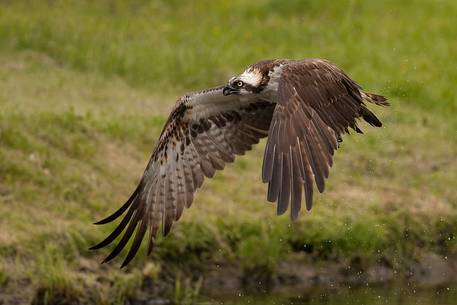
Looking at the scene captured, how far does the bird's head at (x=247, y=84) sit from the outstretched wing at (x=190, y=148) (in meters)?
0.66

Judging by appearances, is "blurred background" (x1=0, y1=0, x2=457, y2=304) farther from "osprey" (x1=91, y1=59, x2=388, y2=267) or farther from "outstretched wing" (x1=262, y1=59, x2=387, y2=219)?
"outstretched wing" (x1=262, y1=59, x2=387, y2=219)

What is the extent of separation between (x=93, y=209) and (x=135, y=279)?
127 cm

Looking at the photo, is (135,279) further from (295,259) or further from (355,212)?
(355,212)

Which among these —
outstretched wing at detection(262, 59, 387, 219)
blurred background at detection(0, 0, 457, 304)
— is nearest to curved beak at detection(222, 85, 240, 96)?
outstretched wing at detection(262, 59, 387, 219)

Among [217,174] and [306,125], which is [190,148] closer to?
[306,125]

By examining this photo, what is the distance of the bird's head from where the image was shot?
1007 cm

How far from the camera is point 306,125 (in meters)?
9.14

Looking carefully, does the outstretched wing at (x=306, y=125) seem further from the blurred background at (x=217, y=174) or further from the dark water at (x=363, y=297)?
the blurred background at (x=217, y=174)

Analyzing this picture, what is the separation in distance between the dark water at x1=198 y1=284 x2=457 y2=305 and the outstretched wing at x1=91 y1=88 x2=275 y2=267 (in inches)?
57.9

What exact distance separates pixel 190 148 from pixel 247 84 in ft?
3.99

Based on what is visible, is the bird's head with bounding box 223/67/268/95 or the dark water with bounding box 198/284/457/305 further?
the dark water with bounding box 198/284/457/305

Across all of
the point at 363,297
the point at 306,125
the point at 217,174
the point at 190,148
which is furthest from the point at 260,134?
the point at 217,174

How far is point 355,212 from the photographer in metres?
13.3

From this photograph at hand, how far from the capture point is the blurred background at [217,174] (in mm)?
12227
